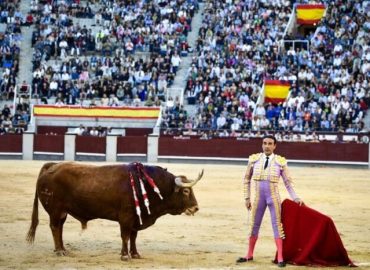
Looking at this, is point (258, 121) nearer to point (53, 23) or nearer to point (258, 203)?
point (53, 23)

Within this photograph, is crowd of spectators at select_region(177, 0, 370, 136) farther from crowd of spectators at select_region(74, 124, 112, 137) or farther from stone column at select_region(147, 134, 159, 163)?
crowd of spectators at select_region(74, 124, 112, 137)

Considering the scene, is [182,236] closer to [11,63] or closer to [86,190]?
[86,190]

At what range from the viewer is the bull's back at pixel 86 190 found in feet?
29.5

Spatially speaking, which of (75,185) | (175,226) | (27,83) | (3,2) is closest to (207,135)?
(27,83)

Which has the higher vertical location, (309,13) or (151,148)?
(309,13)

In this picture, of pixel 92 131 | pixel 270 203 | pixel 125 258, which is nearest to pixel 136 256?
pixel 125 258

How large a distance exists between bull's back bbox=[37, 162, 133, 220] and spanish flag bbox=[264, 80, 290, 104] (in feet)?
64.8

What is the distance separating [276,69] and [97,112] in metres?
6.15

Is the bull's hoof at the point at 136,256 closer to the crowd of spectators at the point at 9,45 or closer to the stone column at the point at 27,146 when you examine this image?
the stone column at the point at 27,146

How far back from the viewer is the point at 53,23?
3391 centimetres

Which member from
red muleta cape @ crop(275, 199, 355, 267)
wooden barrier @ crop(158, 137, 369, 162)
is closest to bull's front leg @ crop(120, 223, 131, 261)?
red muleta cape @ crop(275, 199, 355, 267)

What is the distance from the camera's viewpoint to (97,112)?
1156 inches

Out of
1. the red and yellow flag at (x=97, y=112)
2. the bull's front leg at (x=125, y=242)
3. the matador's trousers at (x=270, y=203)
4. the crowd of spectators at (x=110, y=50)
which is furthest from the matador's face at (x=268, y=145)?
the crowd of spectators at (x=110, y=50)

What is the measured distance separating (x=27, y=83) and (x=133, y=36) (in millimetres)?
4449
